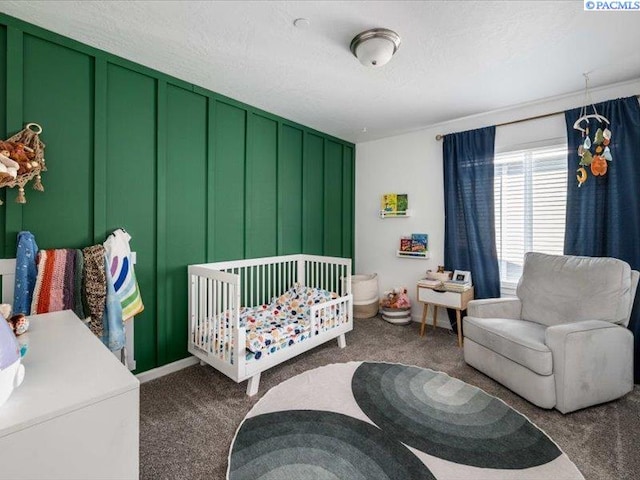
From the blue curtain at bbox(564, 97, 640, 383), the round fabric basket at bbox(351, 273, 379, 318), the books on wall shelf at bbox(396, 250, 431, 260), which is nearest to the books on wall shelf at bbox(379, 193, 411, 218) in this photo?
the books on wall shelf at bbox(396, 250, 431, 260)

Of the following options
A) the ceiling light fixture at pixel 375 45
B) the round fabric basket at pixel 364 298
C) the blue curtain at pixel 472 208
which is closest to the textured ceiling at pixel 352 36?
the ceiling light fixture at pixel 375 45

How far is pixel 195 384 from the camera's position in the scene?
7.59 ft

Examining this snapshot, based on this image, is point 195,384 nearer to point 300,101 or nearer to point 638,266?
point 300,101

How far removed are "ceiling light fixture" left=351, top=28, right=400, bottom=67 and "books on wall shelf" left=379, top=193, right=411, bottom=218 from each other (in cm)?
209

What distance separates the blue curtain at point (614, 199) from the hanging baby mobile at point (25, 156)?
3.90m

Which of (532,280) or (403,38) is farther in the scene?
(532,280)

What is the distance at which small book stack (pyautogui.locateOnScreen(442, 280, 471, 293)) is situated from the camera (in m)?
3.09

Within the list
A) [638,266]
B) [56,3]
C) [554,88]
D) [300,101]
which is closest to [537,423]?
[638,266]

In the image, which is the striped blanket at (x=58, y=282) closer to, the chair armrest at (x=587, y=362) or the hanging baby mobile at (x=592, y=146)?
the chair armrest at (x=587, y=362)

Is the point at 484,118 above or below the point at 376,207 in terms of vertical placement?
above

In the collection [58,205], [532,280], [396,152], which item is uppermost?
[396,152]

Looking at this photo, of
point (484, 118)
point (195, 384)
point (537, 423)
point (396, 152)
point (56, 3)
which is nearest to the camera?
point (56, 3)

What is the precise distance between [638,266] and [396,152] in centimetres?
253

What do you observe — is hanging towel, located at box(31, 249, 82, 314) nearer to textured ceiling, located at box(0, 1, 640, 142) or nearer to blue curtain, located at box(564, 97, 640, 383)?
textured ceiling, located at box(0, 1, 640, 142)
